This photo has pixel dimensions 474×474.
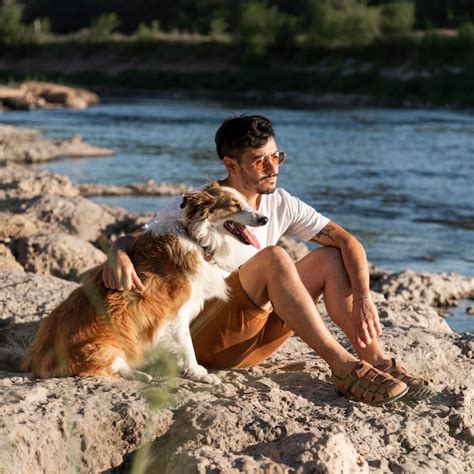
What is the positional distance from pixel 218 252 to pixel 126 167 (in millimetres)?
14436

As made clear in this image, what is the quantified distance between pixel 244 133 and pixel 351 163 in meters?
15.6

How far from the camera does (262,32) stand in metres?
54.6

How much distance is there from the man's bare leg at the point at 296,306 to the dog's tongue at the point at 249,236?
0.16 metres

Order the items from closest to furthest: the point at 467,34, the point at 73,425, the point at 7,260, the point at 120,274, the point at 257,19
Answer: the point at 73,425
the point at 120,274
the point at 7,260
the point at 467,34
the point at 257,19

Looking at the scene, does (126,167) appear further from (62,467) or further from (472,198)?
(62,467)

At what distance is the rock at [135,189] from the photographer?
601 inches

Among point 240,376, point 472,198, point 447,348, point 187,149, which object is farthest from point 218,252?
point 187,149

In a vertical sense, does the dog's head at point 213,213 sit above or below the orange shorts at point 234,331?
above

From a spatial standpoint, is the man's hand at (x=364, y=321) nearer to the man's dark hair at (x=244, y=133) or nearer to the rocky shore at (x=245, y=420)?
the rocky shore at (x=245, y=420)

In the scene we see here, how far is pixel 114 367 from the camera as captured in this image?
4445mm

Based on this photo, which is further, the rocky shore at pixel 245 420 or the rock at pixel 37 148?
the rock at pixel 37 148

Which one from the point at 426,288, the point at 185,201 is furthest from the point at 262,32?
the point at 185,201

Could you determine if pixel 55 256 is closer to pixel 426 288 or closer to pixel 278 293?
pixel 426 288

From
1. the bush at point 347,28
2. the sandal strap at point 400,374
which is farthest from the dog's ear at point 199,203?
the bush at point 347,28
